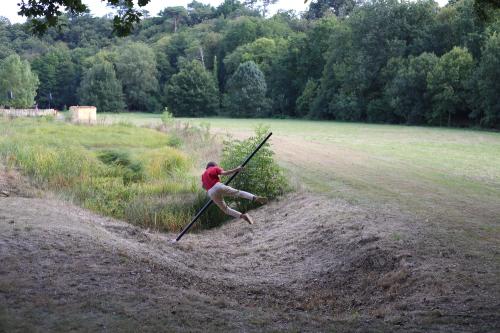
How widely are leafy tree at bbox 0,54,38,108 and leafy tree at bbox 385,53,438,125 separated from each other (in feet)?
162

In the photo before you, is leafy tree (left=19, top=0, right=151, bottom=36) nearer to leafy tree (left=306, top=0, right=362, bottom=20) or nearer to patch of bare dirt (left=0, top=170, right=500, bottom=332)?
patch of bare dirt (left=0, top=170, right=500, bottom=332)

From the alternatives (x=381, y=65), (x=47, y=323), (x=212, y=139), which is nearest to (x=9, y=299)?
(x=47, y=323)

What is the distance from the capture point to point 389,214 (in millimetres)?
13633

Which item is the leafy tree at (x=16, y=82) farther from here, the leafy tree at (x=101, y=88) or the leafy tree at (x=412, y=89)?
the leafy tree at (x=412, y=89)

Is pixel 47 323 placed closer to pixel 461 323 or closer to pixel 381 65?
pixel 461 323

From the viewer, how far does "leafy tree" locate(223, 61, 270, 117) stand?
97.4 meters

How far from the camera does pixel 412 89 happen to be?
215 feet

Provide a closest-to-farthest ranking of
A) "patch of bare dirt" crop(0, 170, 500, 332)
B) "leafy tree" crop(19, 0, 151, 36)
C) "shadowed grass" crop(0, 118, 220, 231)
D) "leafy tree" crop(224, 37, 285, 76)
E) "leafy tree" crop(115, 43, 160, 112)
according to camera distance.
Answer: "patch of bare dirt" crop(0, 170, 500, 332)
"leafy tree" crop(19, 0, 151, 36)
"shadowed grass" crop(0, 118, 220, 231)
"leafy tree" crop(115, 43, 160, 112)
"leafy tree" crop(224, 37, 285, 76)

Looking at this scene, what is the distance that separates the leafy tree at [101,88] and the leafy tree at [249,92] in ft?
65.7

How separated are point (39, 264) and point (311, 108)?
8047cm

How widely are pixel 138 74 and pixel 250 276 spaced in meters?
98.7

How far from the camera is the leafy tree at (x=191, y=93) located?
101m

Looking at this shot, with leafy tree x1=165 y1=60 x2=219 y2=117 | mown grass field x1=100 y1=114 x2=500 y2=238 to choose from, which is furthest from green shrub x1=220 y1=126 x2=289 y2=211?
leafy tree x1=165 y1=60 x2=219 y2=117

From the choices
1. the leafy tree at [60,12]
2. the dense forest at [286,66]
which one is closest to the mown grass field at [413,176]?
the leafy tree at [60,12]
